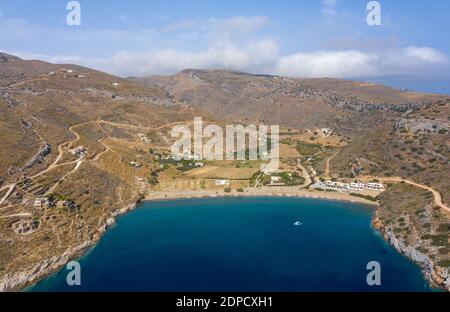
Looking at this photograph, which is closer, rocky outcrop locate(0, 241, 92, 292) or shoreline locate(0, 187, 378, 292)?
rocky outcrop locate(0, 241, 92, 292)

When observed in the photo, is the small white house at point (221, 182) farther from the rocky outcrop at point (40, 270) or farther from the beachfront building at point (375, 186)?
the rocky outcrop at point (40, 270)

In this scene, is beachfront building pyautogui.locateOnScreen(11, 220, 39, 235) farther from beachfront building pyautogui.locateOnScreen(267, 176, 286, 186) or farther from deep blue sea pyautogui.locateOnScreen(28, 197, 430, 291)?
beachfront building pyautogui.locateOnScreen(267, 176, 286, 186)

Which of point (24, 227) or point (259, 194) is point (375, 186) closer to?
point (259, 194)

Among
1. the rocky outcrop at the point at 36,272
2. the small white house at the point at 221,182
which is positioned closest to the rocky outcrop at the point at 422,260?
the small white house at the point at 221,182

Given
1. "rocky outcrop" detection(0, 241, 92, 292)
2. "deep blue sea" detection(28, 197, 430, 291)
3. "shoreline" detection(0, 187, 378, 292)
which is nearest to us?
"rocky outcrop" detection(0, 241, 92, 292)

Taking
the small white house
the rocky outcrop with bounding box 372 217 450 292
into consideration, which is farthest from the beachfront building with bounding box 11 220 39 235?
the rocky outcrop with bounding box 372 217 450 292

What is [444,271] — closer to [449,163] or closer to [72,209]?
[449,163]
